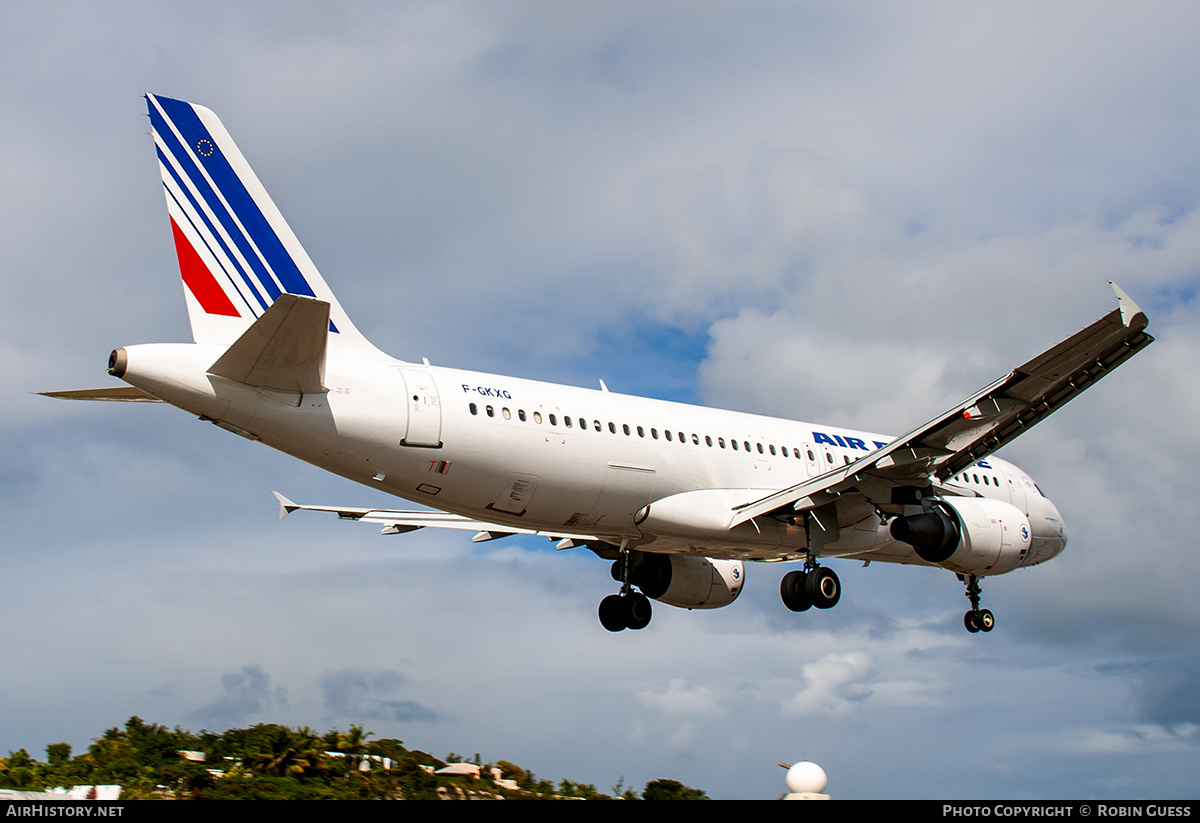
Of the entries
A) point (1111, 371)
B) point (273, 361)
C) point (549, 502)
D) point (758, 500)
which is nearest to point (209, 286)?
point (273, 361)

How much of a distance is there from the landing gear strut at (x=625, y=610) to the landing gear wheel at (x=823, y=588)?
181 inches

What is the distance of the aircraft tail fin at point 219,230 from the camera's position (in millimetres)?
18188

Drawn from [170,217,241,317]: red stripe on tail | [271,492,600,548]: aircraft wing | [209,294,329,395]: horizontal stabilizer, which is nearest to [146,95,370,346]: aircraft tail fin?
[170,217,241,317]: red stripe on tail

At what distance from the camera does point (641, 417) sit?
2223cm

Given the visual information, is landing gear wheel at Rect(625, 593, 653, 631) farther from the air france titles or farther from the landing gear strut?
the air france titles

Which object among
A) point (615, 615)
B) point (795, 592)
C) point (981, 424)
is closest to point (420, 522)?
point (615, 615)

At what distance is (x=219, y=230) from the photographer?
18.7m

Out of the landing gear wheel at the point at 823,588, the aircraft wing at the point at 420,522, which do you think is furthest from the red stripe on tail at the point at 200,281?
the landing gear wheel at the point at 823,588

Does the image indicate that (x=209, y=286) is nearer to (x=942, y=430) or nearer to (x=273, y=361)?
(x=273, y=361)

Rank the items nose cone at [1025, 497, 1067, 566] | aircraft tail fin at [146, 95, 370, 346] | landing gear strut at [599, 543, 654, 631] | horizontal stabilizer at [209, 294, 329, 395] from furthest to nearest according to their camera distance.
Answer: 1. nose cone at [1025, 497, 1067, 566]
2. landing gear strut at [599, 543, 654, 631]
3. aircraft tail fin at [146, 95, 370, 346]
4. horizontal stabilizer at [209, 294, 329, 395]

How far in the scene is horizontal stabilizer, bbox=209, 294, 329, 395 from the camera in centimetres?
1591

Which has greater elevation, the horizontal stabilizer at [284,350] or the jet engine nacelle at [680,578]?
the horizontal stabilizer at [284,350]

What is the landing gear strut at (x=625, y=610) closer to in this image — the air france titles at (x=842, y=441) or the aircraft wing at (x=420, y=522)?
the aircraft wing at (x=420, y=522)

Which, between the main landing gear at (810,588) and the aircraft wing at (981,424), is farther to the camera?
the main landing gear at (810,588)
